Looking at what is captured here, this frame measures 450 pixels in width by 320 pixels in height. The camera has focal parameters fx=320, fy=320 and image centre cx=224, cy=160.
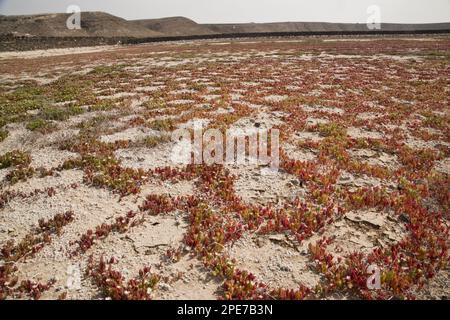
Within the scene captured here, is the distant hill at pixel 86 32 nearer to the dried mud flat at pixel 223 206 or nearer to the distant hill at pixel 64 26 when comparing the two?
the distant hill at pixel 64 26

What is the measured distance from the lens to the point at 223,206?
10055mm

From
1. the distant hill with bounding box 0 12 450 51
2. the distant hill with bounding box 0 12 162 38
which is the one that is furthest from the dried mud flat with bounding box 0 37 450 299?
→ the distant hill with bounding box 0 12 162 38

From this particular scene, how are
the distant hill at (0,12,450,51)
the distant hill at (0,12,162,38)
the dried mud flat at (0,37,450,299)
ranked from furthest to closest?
the distant hill at (0,12,162,38) < the distant hill at (0,12,450,51) < the dried mud flat at (0,37,450,299)

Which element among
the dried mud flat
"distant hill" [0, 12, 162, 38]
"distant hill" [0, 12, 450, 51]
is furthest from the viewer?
"distant hill" [0, 12, 162, 38]

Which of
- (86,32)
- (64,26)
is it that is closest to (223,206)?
(86,32)

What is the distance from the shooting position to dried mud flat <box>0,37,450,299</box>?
723 cm

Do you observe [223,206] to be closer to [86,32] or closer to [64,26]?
[86,32]

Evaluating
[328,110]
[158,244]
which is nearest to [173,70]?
[328,110]

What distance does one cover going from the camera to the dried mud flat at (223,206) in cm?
723

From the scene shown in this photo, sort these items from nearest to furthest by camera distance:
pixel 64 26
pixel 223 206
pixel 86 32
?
pixel 223 206
pixel 86 32
pixel 64 26

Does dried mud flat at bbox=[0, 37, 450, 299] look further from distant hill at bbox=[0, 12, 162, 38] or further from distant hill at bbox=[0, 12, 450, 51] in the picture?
distant hill at bbox=[0, 12, 162, 38]

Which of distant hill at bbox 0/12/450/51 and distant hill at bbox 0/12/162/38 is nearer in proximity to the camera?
distant hill at bbox 0/12/450/51

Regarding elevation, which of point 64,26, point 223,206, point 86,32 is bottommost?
point 223,206

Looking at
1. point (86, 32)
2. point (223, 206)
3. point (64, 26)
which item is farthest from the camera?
point (64, 26)
